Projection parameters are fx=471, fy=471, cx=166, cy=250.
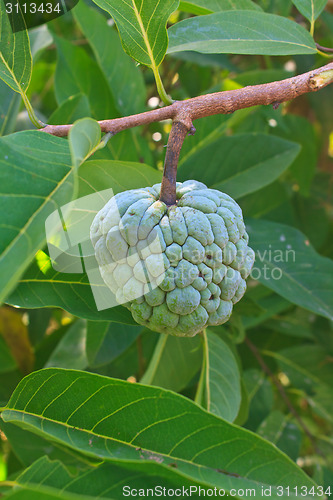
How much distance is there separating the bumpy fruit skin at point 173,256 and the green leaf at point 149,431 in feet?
0.55

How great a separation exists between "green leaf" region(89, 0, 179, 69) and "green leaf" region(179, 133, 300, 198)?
51 cm

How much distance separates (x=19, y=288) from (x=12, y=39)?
579 millimetres

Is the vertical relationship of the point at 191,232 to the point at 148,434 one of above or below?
above

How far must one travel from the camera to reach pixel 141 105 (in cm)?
177

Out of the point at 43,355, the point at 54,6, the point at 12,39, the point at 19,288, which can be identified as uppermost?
the point at 54,6

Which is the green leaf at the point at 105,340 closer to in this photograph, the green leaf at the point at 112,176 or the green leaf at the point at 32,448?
the green leaf at the point at 32,448

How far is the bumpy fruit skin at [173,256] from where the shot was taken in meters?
0.94

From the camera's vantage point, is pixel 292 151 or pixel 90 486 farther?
pixel 292 151

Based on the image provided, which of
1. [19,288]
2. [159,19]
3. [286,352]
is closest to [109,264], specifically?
[19,288]

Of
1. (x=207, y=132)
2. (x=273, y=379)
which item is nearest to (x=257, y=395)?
(x=273, y=379)

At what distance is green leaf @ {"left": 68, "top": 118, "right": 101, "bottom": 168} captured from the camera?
740 millimetres

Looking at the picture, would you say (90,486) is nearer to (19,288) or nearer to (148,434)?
(148,434)

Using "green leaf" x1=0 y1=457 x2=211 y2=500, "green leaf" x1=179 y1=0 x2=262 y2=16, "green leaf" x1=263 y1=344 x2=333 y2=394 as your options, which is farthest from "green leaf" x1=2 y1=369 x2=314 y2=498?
"green leaf" x1=263 y1=344 x2=333 y2=394

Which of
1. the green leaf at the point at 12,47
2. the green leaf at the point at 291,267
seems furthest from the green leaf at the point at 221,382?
the green leaf at the point at 12,47
